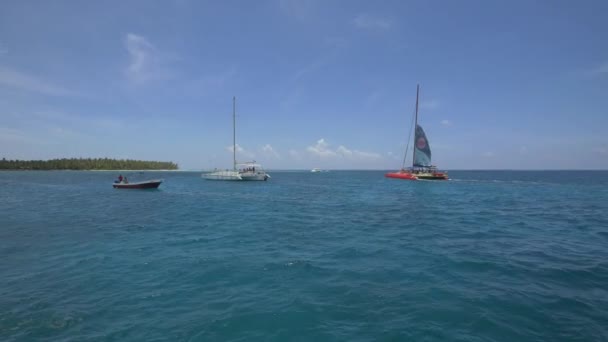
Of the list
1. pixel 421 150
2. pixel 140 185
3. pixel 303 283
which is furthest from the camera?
pixel 421 150

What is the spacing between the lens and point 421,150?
278 ft

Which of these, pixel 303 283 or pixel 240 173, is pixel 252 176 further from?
pixel 303 283

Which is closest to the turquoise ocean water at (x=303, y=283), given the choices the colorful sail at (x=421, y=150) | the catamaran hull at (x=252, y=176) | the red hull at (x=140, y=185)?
the red hull at (x=140, y=185)

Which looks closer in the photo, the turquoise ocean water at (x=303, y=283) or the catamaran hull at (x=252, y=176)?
the turquoise ocean water at (x=303, y=283)

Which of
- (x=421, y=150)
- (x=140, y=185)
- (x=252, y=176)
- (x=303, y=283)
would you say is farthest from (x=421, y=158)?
(x=303, y=283)

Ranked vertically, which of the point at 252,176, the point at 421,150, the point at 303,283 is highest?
the point at 421,150

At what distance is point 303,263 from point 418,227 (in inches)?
467

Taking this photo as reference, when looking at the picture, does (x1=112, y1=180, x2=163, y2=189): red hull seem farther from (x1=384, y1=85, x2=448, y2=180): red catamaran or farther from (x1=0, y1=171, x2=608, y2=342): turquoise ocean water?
(x1=384, y1=85, x2=448, y2=180): red catamaran

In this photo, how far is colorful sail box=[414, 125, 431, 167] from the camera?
83.9 m

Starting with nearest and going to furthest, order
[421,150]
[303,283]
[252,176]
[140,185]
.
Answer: [303,283]
[140,185]
[252,176]
[421,150]

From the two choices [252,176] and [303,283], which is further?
[252,176]

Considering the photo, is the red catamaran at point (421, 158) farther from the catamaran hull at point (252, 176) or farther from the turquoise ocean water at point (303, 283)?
the turquoise ocean water at point (303, 283)

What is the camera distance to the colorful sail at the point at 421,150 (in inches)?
3305

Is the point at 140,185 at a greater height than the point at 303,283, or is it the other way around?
the point at 140,185
